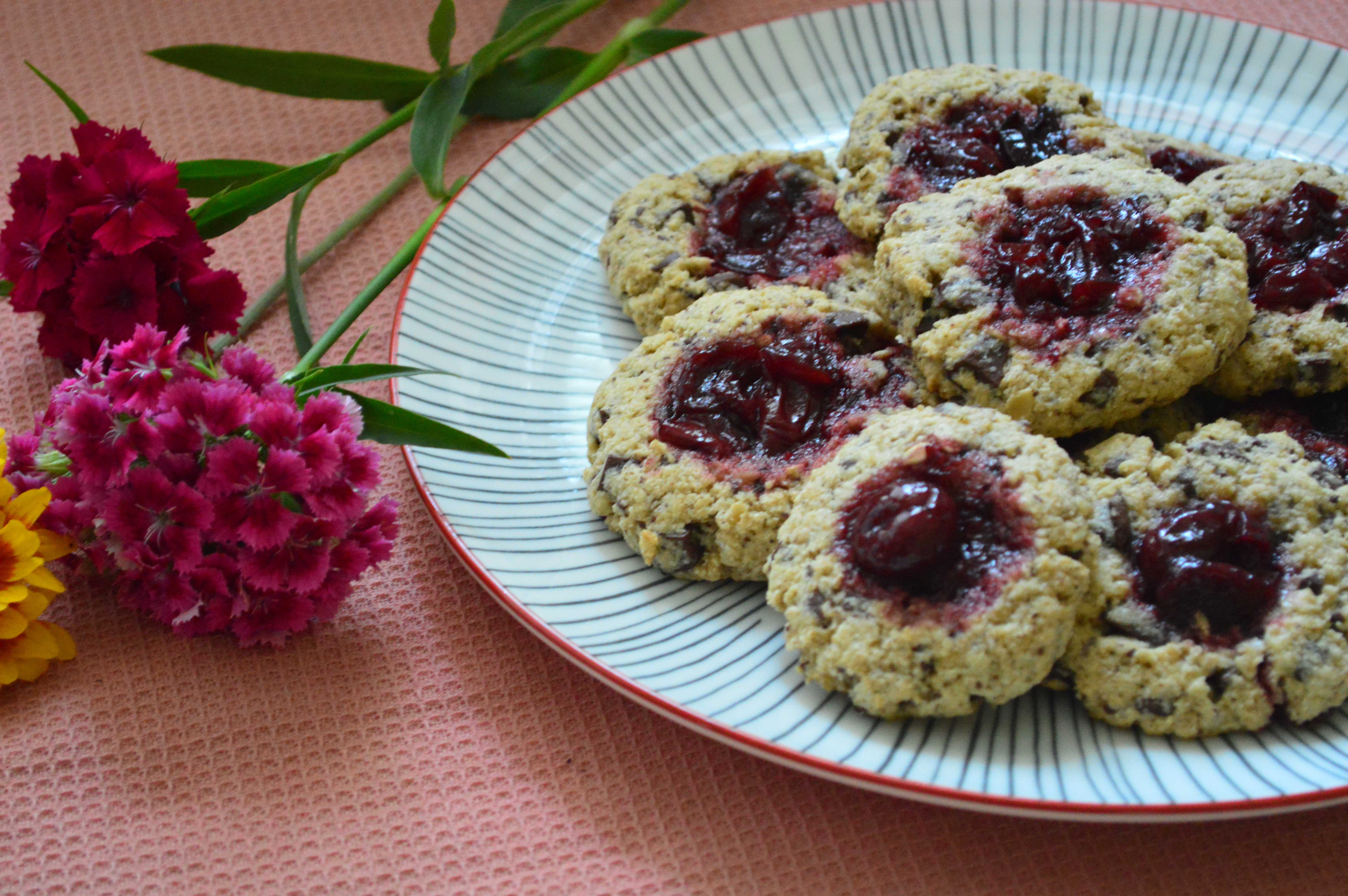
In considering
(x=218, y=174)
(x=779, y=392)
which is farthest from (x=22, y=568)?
(x=779, y=392)

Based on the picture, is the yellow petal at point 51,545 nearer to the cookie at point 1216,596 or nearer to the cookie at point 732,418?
the cookie at point 732,418

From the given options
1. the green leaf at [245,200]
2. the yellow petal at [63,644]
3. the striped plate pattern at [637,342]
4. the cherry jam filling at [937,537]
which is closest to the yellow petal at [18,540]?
the yellow petal at [63,644]

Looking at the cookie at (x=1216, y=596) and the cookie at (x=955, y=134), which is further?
the cookie at (x=955, y=134)

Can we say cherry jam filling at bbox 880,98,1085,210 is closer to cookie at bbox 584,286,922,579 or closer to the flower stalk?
cookie at bbox 584,286,922,579

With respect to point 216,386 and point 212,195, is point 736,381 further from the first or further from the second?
point 212,195

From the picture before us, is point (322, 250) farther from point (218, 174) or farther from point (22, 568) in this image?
point (22, 568)

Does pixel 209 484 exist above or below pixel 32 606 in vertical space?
above

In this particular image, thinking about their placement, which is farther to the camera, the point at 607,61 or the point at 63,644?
the point at 607,61
